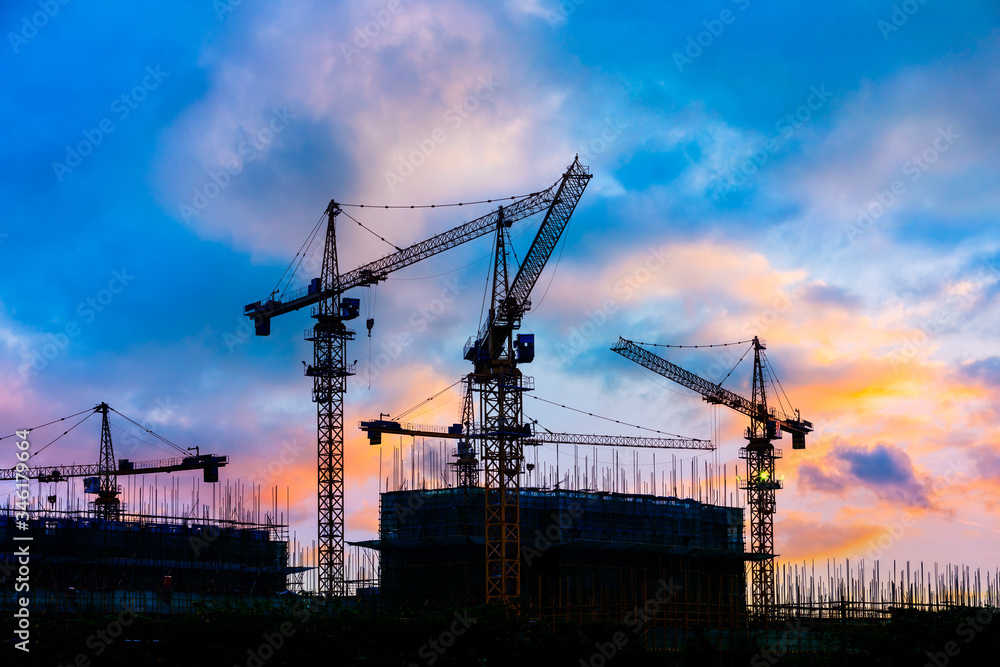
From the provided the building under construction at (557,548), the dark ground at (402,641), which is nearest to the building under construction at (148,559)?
the building under construction at (557,548)

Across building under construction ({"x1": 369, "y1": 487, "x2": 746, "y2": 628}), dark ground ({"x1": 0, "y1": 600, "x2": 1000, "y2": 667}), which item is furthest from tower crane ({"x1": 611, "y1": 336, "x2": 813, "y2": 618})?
dark ground ({"x1": 0, "y1": 600, "x2": 1000, "y2": 667})

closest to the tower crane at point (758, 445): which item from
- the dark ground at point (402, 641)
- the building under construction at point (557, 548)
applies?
the building under construction at point (557, 548)

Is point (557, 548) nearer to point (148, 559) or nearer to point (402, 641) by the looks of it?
point (148, 559)

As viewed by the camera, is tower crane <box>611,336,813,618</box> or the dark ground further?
tower crane <box>611,336,813,618</box>

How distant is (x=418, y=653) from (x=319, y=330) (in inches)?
2453

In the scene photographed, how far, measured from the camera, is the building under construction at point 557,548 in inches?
4552

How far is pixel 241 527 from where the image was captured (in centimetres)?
12756

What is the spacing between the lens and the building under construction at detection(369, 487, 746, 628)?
116 metres

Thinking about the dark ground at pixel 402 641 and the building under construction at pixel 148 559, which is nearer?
the dark ground at pixel 402 641

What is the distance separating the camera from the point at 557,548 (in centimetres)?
11888

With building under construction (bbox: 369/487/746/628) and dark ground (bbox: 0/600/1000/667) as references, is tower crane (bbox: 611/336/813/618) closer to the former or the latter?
building under construction (bbox: 369/487/746/628)

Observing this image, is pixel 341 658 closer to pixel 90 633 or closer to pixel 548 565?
pixel 90 633

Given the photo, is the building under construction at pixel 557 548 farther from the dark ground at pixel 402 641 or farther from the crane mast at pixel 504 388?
the dark ground at pixel 402 641

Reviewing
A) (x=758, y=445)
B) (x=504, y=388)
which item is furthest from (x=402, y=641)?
(x=758, y=445)
